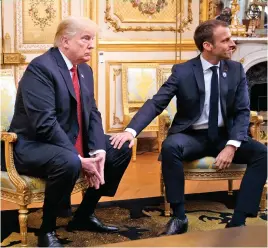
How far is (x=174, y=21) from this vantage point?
5.36m

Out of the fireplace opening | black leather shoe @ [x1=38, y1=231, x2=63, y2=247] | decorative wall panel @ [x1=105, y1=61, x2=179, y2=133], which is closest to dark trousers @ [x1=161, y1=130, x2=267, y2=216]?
black leather shoe @ [x1=38, y1=231, x2=63, y2=247]

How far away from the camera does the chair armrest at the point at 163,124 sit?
10.8 ft

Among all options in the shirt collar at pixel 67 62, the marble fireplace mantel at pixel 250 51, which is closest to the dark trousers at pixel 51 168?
the shirt collar at pixel 67 62

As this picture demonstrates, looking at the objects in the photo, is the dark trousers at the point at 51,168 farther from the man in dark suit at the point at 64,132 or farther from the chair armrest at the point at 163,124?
the chair armrest at the point at 163,124

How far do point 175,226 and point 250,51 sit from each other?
3141 millimetres

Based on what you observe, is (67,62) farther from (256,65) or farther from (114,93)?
(256,65)

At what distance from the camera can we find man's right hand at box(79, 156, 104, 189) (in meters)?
2.66

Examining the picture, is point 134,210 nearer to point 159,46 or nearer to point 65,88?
point 65,88

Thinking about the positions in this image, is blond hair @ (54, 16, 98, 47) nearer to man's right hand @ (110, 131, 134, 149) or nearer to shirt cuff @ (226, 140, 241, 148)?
man's right hand @ (110, 131, 134, 149)

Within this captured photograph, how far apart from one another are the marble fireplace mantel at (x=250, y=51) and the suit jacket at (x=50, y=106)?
3.05 metres

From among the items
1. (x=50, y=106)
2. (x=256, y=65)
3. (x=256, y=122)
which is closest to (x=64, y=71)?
(x=50, y=106)

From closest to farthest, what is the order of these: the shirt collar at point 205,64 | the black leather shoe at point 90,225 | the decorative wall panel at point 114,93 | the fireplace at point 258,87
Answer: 1. the black leather shoe at point 90,225
2. the shirt collar at point 205,64
3. the decorative wall panel at point 114,93
4. the fireplace at point 258,87

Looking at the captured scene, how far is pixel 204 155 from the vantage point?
3.09m

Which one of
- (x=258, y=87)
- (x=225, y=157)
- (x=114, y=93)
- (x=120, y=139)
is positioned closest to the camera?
(x=120, y=139)
